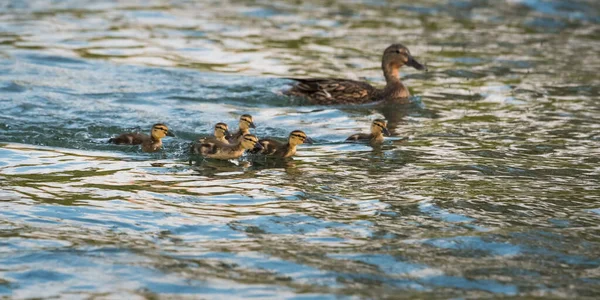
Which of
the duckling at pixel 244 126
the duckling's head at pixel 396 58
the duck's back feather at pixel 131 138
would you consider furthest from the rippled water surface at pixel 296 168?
the duckling at pixel 244 126

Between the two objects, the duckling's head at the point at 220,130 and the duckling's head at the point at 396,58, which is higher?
the duckling's head at the point at 396,58

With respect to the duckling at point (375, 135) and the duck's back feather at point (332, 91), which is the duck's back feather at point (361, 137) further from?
the duck's back feather at point (332, 91)

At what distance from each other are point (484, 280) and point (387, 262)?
0.64 m

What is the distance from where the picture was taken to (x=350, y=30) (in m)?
17.8

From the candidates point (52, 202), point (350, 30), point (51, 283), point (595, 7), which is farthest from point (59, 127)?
point (595, 7)

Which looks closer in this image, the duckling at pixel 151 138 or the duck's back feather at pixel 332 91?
the duckling at pixel 151 138

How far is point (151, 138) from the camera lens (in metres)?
10.3

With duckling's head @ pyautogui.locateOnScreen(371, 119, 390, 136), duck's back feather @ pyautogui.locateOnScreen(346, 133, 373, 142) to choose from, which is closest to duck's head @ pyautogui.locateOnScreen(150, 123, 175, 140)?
duck's back feather @ pyautogui.locateOnScreen(346, 133, 373, 142)

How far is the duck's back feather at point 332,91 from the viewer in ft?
42.0

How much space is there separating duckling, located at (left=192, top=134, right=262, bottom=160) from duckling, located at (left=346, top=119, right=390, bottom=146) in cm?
118

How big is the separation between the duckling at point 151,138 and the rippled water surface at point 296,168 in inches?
5.2

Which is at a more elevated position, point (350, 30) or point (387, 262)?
point (350, 30)

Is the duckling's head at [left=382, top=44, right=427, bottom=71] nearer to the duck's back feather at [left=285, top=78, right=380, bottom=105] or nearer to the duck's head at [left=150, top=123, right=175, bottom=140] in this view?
the duck's back feather at [left=285, top=78, right=380, bottom=105]

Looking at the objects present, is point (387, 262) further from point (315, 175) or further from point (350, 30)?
point (350, 30)
